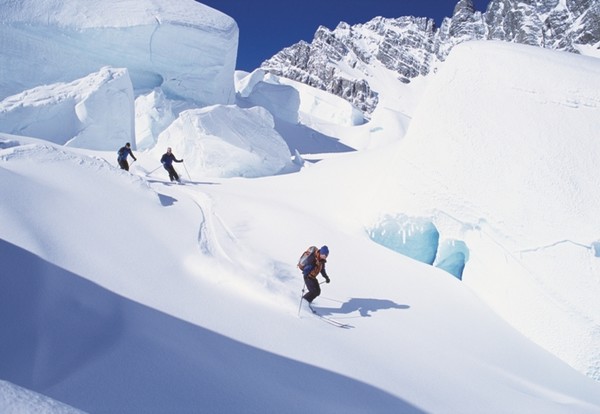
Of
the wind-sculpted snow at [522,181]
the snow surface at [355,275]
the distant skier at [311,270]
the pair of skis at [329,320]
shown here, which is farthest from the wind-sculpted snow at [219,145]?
the pair of skis at [329,320]

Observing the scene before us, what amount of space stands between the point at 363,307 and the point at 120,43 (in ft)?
53.9

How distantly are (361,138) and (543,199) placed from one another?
25.9 metres

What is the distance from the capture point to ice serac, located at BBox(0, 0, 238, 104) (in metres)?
15.0

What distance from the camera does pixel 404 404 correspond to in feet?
11.0

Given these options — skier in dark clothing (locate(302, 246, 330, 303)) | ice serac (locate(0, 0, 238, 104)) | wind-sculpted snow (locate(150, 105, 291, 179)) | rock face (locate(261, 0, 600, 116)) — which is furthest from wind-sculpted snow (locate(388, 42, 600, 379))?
rock face (locate(261, 0, 600, 116))

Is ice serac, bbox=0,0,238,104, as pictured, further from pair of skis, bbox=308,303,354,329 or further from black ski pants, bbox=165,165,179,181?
pair of skis, bbox=308,303,354,329

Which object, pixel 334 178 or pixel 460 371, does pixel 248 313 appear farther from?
pixel 334 178

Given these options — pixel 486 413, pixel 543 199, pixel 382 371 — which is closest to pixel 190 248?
pixel 382 371

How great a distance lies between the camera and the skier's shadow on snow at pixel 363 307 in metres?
4.92

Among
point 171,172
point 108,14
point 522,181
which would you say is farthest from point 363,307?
point 108,14

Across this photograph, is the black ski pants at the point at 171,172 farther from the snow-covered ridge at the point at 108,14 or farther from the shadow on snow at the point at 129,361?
the snow-covered ridge at the point at 108,14

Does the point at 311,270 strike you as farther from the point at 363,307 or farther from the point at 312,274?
the point at 363,307

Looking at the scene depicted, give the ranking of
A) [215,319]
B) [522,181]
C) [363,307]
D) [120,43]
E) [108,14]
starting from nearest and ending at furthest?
[215,319] < [363,307] < [522,181] < [108,14] < [120,43]

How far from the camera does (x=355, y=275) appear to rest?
595 centimetres
